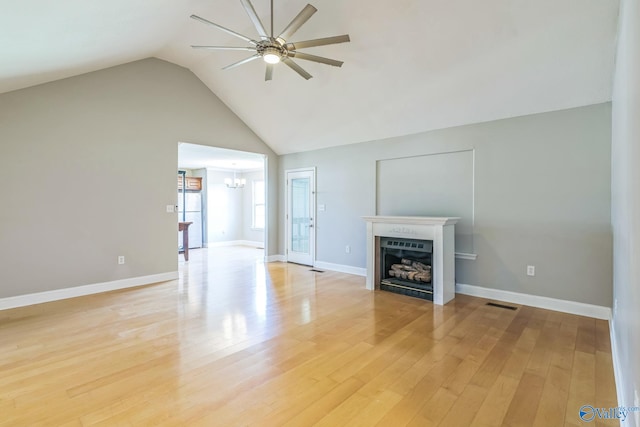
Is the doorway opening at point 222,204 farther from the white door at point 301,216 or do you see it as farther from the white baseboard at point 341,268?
the white baseboard at point 341,268

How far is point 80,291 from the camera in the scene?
4.37m

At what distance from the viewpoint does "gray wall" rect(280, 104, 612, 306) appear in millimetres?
3484

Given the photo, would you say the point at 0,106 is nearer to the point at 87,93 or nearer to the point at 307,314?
the point at 87,93

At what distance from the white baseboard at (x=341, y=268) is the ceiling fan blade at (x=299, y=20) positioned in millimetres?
4100

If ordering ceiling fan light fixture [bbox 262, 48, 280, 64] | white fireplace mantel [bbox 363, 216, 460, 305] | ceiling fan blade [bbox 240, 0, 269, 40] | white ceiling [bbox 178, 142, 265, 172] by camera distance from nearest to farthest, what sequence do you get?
ceiling fan blade [bbox 240, 0, 269, 40] → ceiling fan light fixture [bbox 262, 48, 280, 64] → white fireplace mantel [bbox 363, 216, 460, 305] → white ceiling [bbox 178, 142, 265, 172]

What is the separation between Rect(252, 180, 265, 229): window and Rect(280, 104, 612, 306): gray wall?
20.7 ft

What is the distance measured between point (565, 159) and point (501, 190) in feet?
2.50

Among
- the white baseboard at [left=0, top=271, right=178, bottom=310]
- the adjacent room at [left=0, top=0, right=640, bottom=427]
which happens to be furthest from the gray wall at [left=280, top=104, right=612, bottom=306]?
the white baseboard at [left=0, top=271, right=178, bottom=310]

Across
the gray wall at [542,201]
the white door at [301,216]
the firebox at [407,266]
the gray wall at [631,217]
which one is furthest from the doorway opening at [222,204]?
the gray wall at [631,217]

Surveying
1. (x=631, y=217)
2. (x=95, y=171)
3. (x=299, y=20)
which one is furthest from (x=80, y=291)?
(x=631, y=217)

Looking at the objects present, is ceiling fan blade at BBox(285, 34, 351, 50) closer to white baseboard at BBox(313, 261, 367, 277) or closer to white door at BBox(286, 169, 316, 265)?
white door at BBox(286, 169, 316, 265)

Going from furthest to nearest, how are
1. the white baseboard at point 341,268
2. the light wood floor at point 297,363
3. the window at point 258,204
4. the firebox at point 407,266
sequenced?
the window at point 258,204 < the white baseboard at point 341,268 < the firebox at point 407,266 < the light wood floor at point 297,363

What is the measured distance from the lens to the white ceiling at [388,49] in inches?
110

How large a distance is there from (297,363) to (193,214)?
826 cm
